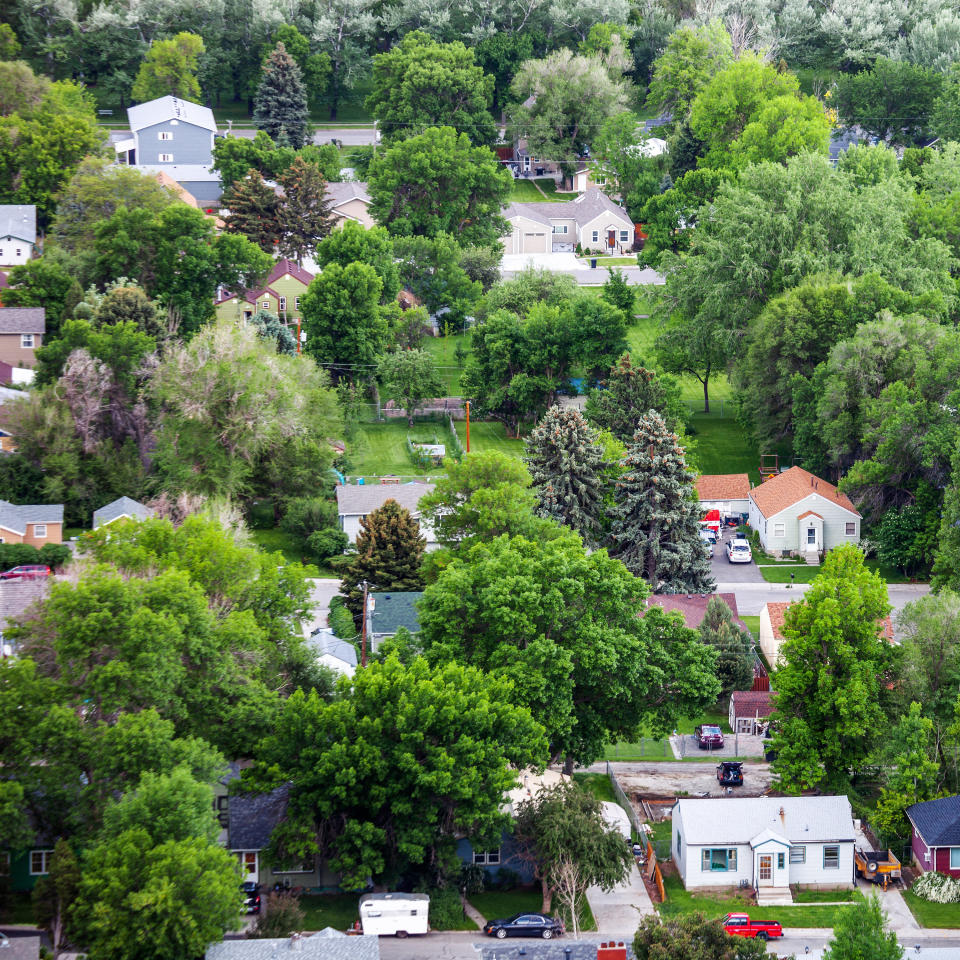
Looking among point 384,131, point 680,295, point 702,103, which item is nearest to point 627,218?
point 702,103

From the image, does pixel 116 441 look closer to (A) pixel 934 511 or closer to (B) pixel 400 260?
(B) pixel 400 260

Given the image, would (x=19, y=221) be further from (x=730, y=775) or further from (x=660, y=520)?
(x=730, y=775)

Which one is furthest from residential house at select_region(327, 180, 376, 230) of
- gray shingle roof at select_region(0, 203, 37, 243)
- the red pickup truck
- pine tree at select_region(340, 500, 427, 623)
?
the red pickup truck

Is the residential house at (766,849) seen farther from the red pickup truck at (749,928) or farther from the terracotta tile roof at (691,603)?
the terracotta tile roof at (691,603)

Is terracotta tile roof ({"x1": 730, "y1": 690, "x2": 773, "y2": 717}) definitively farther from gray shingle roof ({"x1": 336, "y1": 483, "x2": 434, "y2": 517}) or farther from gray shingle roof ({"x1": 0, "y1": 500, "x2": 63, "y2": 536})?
gray shingle roof ({"x1": 0, "y1": 500, "x2": 63, "y2": 536})

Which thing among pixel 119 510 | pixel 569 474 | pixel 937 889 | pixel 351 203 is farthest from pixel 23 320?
pixel 937 889

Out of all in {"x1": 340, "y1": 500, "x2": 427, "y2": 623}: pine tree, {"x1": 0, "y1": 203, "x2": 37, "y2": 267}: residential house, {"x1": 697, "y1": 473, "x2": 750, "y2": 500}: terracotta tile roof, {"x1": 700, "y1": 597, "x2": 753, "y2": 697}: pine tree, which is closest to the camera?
{"x1": 700, "y1": 597, "x2": 753, "y2": 697}: pine tree
